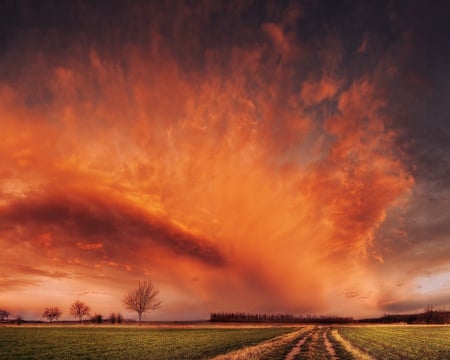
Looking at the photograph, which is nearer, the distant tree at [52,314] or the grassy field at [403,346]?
the grassy field at [403,346]

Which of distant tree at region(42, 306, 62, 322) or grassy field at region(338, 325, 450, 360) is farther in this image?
distant tree at region(42, 306, 62, 322)

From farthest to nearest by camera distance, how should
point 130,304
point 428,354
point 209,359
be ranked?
1. point 130,304
2. point 428,354
3. point 209,359

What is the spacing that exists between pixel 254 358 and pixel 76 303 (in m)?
177

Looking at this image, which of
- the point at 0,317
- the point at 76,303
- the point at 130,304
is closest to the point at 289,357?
the point at 130,304

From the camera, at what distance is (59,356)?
30.9 m

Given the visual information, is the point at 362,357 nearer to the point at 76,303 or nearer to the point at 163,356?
the point at 163,356

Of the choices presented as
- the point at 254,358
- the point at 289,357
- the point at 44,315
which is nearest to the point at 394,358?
the point at 289,357

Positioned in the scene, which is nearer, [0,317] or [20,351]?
[20,351]

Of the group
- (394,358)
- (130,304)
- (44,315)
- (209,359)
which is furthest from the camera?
(44,315)

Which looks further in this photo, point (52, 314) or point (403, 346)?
point (52, 314)

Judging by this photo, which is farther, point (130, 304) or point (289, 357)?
point (130, 304)

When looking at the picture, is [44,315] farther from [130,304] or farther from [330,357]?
[330,357]

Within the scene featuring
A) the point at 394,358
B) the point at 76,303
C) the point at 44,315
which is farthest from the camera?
the point at 44,315

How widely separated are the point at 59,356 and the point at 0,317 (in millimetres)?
214683
